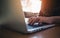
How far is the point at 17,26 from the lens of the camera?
2.70 feet

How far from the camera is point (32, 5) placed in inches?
40.2

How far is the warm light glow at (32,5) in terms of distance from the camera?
91cm

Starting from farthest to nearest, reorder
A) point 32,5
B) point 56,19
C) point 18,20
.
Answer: point 56,19, point 32,5, point 18,20

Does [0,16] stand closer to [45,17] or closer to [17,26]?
[17,26]

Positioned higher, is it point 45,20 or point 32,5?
point 32,5

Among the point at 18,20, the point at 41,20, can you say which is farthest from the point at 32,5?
the point at 18,20

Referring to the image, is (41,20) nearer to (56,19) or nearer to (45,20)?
(45,20)

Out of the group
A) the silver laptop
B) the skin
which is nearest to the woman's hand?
the skin

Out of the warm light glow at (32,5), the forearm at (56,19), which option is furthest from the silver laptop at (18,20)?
the forearm at (56,19)

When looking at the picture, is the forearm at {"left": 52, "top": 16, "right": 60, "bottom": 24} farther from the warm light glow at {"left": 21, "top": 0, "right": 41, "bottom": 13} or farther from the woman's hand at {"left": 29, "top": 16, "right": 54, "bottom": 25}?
the warm light glow at {"left": 21, "top": 0, "right": 41, "bottom": 13}

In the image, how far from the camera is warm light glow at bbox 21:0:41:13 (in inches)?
35.9

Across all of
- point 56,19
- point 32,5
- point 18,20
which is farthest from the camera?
point 56,19

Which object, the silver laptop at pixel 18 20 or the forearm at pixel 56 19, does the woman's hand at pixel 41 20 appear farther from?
the silver laptop at pixel 18 20

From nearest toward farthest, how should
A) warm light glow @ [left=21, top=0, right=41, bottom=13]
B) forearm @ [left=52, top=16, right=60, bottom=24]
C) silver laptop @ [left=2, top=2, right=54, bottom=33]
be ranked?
silver laptop @ [left=2, top=2, right=54, bottom=33]
warm light glow @ [left=21, top=0, right=41, bottom=13]
forearm @ [left=52, top=16, right=60, bottom=24]
